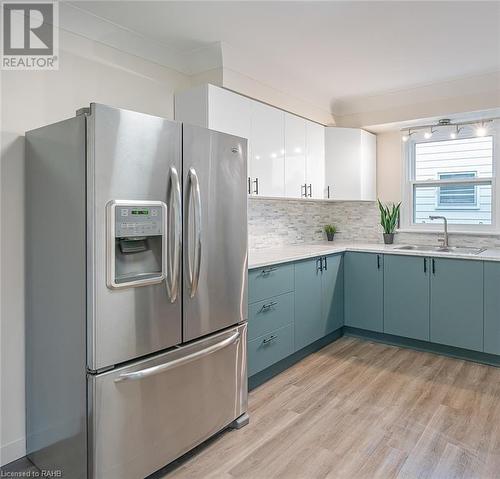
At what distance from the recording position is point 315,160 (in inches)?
161

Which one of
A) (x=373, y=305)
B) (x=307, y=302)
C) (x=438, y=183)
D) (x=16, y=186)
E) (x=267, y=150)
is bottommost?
(x=373, y=305)

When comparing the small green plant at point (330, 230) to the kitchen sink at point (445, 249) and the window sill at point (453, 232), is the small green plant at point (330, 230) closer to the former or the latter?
the window sill at point (453, 232)

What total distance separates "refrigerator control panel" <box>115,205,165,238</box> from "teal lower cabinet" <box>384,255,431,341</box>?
2.56 m

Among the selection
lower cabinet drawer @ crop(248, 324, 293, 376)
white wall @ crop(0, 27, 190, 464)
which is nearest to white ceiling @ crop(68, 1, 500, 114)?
white wall @ crop(0, 27, 190, 464)

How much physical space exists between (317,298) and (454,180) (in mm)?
1938

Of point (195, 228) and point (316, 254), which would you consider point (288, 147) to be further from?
point (195, 228)

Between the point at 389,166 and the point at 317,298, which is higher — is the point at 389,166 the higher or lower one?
the higher one

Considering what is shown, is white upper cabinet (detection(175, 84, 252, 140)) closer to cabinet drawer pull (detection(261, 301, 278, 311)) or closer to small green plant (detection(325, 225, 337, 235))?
cabinet drawer pull (detection(261, 301, 278, 311))

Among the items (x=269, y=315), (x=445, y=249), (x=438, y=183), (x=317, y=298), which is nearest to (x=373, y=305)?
(x=317, y=298)

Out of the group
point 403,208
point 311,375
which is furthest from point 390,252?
point 311,375

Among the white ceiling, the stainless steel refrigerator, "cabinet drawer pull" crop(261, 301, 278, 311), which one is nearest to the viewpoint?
the stainless steel refrigerator

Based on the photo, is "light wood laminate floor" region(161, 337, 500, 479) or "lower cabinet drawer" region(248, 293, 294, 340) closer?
"light wood laminate floor" region(161, 337, 500, 479)

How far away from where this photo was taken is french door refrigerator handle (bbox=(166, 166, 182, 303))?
76.0 inches

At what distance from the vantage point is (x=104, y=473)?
1.72m
